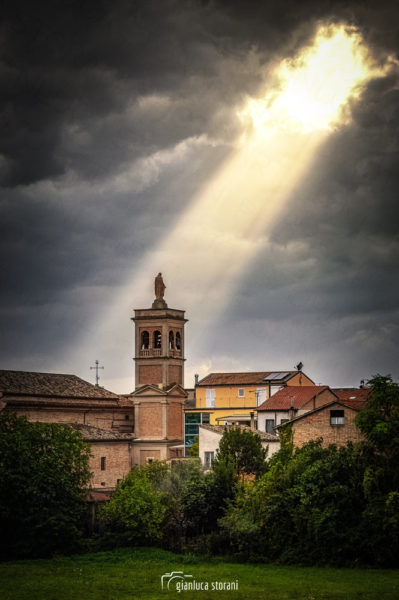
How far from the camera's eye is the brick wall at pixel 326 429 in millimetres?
Result: 48281

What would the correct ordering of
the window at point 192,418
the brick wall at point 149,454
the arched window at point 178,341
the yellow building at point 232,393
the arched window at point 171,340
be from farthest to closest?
the window at point 192,418, the yellow building at point 232,393, the arched window at point 178,341, the arched window at point 171,340, the brick wall at point 149,454

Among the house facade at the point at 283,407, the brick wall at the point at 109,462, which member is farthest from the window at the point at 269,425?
the brick wall at the point at 109,462

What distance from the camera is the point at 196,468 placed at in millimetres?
53406

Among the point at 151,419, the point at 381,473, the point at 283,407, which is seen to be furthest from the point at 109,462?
the point at 381,473

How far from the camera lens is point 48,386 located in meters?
75.1

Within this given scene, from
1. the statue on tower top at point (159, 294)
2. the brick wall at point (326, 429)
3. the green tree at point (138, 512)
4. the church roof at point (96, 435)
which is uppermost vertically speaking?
the statue on tower top at point (159, 294)

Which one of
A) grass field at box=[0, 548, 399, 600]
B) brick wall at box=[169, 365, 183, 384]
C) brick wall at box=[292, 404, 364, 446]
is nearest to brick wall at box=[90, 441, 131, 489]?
brick wall at box=[169, 365, 183, 384]

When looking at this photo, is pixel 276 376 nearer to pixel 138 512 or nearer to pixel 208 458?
pixel 208 458

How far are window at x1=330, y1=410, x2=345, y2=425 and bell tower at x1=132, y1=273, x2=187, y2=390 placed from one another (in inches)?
1487

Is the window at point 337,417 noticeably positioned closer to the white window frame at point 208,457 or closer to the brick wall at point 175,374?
the white window frame at point 208,457

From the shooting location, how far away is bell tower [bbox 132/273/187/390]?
8588cm

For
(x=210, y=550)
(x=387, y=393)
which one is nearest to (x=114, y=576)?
(x=210, y=550)

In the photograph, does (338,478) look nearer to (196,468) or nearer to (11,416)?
(196,468)

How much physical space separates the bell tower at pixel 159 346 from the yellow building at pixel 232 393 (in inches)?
366
